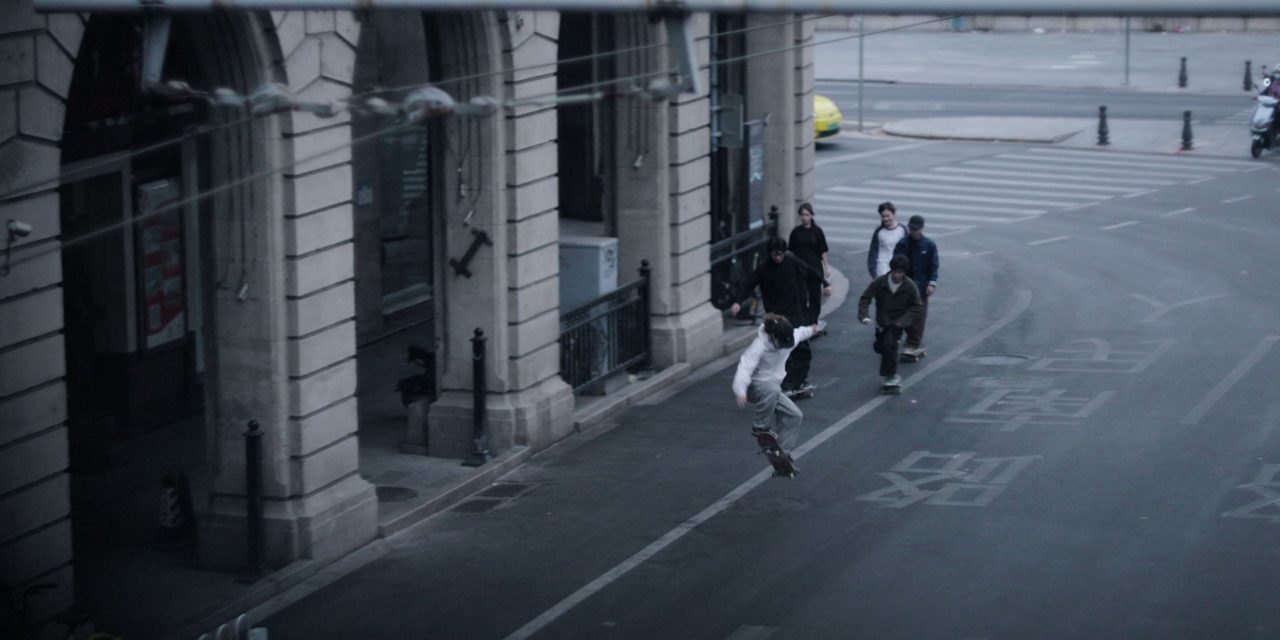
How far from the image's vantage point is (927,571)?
14.6 meters

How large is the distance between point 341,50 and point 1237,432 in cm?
940

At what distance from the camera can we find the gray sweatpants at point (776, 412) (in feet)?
55.8

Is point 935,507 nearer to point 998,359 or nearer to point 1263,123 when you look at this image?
point 998,359

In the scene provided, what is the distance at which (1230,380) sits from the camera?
68.6 ft

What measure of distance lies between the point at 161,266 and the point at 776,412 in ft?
21.6

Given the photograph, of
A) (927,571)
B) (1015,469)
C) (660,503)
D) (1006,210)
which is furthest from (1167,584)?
(1006,210)

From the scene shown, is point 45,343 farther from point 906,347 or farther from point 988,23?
point 988,23

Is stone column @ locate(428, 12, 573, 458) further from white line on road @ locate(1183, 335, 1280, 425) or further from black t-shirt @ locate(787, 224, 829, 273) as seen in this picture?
white line on road @ locate(1183, 335, 1280, 425)

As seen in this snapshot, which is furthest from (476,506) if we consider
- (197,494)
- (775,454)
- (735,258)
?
(735,258)

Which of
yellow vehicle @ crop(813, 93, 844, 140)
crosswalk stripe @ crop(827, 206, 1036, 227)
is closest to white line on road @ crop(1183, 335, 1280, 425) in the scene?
A: crosswalk stripe @ crop(827, 206, 1036, 227)

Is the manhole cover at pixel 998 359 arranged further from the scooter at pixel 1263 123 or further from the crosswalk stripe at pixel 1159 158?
the scooter at pixel 1263 123

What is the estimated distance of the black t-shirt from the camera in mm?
22625

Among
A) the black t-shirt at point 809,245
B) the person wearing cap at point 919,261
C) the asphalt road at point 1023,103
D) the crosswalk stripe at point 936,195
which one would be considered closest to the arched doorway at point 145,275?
the black t-shirt at point 809,245

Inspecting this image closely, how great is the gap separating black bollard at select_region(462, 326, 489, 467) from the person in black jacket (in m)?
3.29
